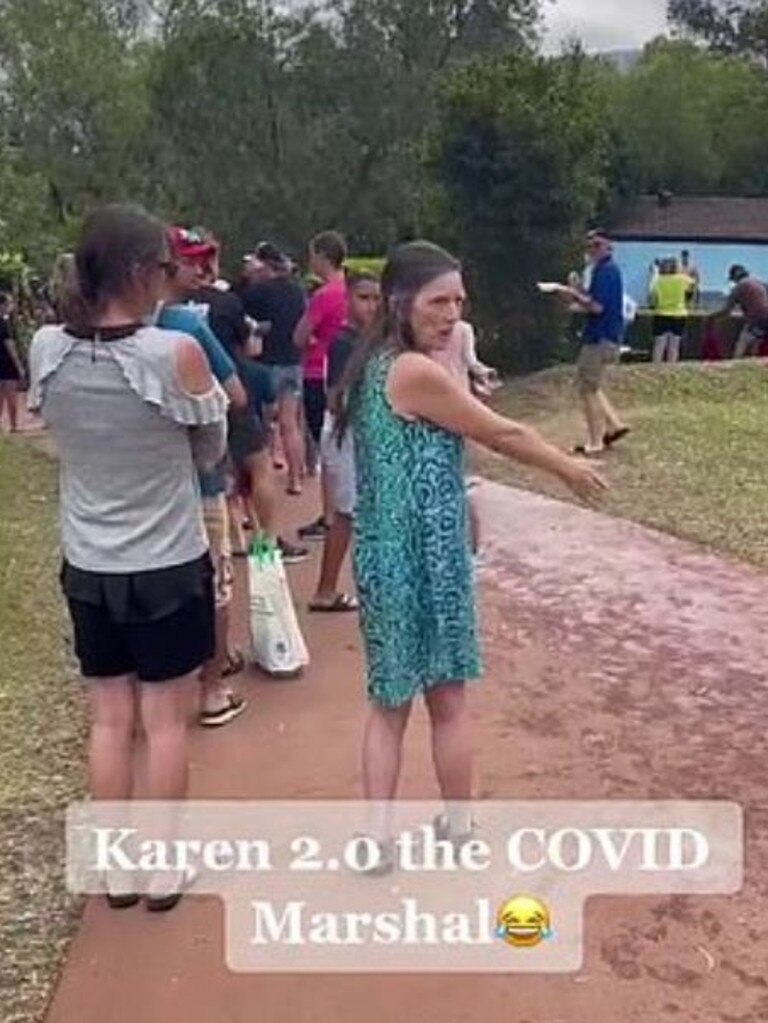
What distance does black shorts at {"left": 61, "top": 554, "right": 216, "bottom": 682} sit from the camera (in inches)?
146

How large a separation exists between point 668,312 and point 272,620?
13.3 m

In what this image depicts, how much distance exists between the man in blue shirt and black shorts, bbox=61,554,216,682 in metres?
7.79

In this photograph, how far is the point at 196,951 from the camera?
3678 mm

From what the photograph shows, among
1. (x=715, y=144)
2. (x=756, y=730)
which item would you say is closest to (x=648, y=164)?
(x=715, y=144)

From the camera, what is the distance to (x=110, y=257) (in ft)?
11.7

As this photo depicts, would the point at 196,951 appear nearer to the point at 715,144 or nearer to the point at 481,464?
the point at 481,464

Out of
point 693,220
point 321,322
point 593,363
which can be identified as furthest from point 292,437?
point 693,220

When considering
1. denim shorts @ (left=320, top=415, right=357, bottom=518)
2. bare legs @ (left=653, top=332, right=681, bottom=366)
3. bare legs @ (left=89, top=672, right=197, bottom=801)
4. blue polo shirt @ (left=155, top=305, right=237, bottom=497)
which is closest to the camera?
bare legs @ (left=89, top=672, right=197, bottom=801)

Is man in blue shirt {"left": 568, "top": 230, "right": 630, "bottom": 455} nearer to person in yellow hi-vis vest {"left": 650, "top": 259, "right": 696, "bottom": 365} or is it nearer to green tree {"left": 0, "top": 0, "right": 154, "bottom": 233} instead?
person in yellow hi-vis vest {"left": 650, "top": 259, "right": 696, "bottom": 365}

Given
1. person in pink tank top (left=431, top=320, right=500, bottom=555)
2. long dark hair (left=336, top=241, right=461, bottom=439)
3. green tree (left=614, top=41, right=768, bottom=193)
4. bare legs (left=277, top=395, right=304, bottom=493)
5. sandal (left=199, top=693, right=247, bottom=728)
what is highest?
long dark hair (left=336, top=241, right=461, bottom=439)

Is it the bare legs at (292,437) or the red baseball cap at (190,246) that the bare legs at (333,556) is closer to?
the red baseball cap at (190,246)

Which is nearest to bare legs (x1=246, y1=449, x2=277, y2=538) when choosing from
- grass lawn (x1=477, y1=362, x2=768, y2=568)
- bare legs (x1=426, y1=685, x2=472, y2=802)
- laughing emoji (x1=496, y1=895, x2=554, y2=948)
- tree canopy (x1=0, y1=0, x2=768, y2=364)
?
grass lawn (x1=477, y1=362, x2=768, y2=568)

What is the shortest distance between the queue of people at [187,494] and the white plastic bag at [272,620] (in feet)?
4.94

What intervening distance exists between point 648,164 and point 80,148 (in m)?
18.4
